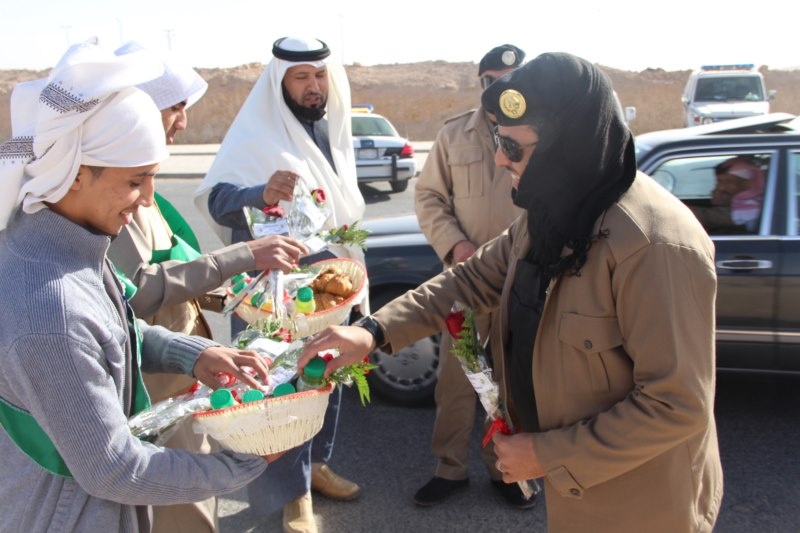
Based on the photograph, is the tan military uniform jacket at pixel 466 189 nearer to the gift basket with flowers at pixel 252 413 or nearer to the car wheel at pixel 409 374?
the car wheel at pixel 409 374

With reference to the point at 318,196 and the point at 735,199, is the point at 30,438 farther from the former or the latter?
the point at 735,199

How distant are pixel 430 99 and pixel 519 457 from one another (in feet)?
125

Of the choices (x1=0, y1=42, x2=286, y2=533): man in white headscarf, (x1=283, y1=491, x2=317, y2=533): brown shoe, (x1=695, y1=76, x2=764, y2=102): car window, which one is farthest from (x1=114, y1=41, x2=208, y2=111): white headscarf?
(x1=695, y1=76, x2=764, y2=102): car window

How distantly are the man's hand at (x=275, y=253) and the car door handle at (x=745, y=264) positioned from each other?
260 centimetres

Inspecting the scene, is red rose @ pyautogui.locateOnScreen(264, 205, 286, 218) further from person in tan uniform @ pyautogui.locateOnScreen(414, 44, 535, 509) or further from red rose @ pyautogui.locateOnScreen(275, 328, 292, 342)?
person in tan uniform @ pyautogui.locateOnScreen(414, 44, 535, 509)

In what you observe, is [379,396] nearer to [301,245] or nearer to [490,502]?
[490,502]

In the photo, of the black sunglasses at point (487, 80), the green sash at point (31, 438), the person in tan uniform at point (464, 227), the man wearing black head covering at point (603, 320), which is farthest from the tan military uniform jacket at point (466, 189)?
the green sash at point (31, 438)

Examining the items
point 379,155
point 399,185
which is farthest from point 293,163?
point 399,185

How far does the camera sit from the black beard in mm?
3615

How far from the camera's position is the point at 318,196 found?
3.27 m

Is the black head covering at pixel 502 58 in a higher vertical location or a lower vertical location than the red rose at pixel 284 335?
higher

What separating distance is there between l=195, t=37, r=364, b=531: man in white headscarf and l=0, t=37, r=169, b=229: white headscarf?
156cm

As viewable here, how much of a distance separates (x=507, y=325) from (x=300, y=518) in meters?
1.82

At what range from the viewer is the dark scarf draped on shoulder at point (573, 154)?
173 centimetres
